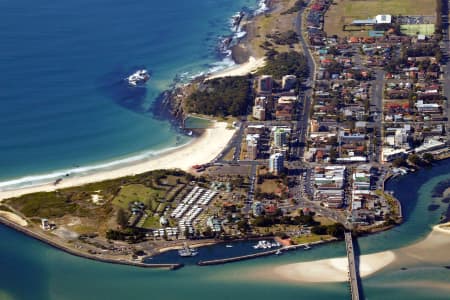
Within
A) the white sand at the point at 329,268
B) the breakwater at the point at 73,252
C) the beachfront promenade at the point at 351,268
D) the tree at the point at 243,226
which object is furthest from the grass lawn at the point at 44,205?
the beachfront promenade at the point at 351,268

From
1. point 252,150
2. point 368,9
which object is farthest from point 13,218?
point 368,9

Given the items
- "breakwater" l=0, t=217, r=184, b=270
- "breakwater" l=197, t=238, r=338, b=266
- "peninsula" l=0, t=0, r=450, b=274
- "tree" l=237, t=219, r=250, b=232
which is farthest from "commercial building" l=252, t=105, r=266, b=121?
"breakwater" l=0, t=217, r=184, b=270

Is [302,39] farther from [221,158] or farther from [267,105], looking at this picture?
[221,158]

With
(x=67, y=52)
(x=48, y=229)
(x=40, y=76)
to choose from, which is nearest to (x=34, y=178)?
(x=48, y=229)

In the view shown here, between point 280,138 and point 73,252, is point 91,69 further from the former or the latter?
point 73,252

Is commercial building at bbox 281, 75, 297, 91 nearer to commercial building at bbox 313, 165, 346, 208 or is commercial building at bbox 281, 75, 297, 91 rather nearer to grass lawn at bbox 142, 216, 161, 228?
commercial building at bbox 313, 165, 346, 208
